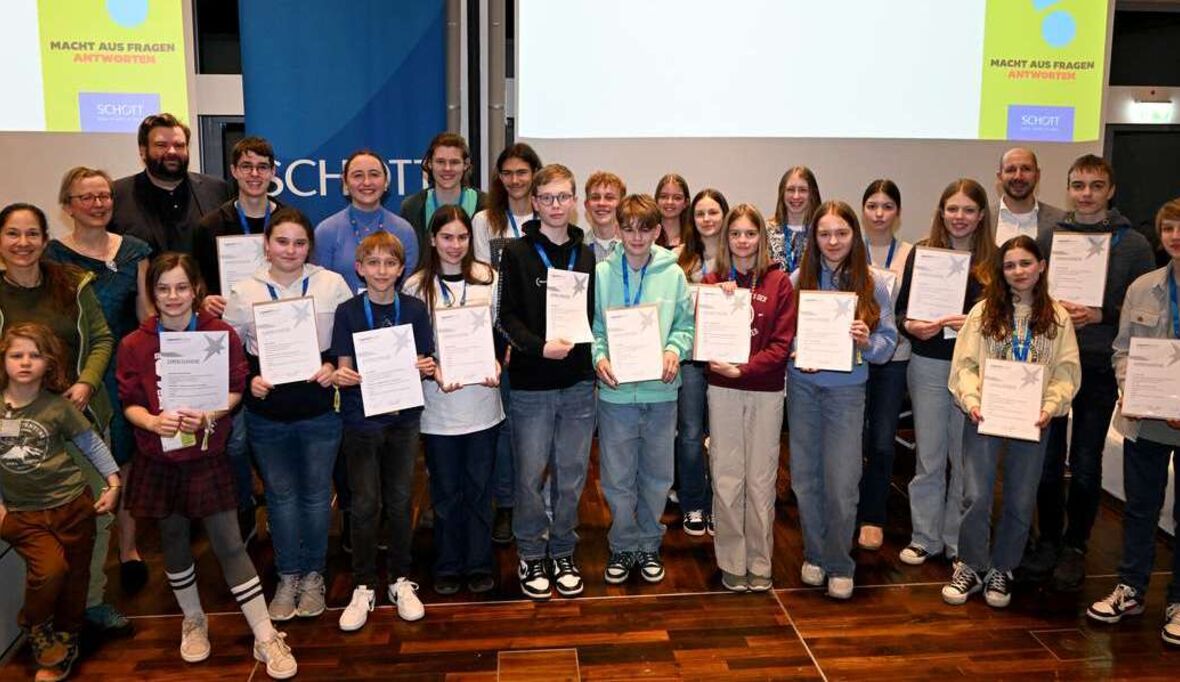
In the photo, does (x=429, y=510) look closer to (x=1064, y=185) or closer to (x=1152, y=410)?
(x=1152, y=410)

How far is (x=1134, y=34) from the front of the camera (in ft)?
21.7

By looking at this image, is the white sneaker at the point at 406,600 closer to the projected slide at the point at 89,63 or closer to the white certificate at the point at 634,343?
the white certificate at the point at 634,343

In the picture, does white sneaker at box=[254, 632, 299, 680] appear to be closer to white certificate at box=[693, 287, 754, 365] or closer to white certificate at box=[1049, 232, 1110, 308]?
white certificate at box=[693, 287, 754, 365]

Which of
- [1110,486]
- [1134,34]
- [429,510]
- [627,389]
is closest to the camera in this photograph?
[627,389]

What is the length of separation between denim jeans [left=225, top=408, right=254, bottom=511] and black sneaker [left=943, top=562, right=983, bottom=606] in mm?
2827

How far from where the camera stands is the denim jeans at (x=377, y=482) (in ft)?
10.4

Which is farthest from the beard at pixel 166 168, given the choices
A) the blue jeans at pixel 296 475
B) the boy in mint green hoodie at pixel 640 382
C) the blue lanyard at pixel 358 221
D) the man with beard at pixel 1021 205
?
the man with beard at pixel 1021 205

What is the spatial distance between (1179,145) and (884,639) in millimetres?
5813

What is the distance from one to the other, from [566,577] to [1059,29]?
181 inches

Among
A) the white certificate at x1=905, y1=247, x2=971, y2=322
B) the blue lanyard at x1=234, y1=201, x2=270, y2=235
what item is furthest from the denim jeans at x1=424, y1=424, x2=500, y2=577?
the white certificate at x1=905, y1=247, x2=971, y2=322

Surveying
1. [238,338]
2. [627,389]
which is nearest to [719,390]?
[627,389]

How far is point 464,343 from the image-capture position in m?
3.17

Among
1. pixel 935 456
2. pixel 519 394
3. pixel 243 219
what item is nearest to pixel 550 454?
pixel 519 394

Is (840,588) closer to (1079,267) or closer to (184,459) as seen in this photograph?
(1079,267)
